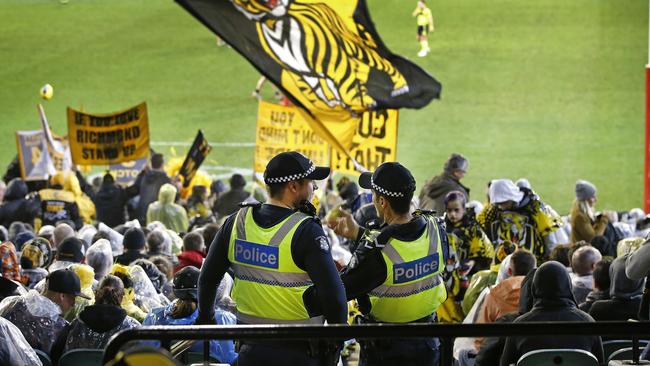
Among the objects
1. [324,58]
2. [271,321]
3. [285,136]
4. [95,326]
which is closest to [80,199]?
[285,136]

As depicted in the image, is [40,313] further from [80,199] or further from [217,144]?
[217,144]

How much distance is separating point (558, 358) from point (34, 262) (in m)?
4.87

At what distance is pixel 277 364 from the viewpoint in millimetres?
4891

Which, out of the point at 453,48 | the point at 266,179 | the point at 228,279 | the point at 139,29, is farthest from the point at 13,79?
the point at 266,179

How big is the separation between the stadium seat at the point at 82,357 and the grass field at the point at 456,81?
69.3ft

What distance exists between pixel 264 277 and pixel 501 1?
27675mm

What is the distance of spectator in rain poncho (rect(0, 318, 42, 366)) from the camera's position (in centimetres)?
576

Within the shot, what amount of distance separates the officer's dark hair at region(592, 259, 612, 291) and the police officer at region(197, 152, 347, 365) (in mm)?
2688

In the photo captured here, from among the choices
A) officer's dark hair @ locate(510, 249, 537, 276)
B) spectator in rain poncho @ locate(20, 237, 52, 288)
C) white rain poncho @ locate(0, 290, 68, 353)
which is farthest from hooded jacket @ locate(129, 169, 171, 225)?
officer's dark hair @ locate(510, 249, 537, 276)

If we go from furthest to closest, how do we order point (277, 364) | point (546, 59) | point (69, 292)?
point (546, 59)
point (69, 292)
point (277, 364)

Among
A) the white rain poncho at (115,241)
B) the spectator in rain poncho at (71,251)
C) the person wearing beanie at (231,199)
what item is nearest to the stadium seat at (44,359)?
the spectator in rain poncho at (71,251)

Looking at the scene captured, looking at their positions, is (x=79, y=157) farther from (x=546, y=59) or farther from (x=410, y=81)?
(x=546, y=59)

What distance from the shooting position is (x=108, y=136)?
16.4 m

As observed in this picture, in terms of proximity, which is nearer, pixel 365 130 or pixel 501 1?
pixel 365 130
